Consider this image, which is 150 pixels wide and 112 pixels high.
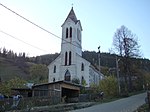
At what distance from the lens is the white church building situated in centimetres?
5709

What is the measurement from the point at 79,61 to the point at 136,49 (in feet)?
48.0

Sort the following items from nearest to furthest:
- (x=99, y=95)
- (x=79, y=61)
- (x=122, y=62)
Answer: (x=99, y=95) < (x=122, y=62) < (x=79, y=61)

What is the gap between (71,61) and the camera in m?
58.2

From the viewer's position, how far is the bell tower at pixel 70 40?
58.6m

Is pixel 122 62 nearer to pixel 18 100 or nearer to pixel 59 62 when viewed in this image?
pixel 59 62

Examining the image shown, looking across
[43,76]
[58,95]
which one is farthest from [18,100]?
[43,76]

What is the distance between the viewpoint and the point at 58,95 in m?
33.2

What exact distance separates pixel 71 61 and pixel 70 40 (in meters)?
5.62

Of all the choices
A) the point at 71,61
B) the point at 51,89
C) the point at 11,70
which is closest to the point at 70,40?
the point at 71,61

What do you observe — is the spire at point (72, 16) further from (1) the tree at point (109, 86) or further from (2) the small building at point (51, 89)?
(2) the small building at point (51, 89)

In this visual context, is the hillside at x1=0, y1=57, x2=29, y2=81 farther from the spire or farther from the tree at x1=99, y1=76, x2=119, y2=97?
the tree at x1=99, y1=76, x2=119, y2=97

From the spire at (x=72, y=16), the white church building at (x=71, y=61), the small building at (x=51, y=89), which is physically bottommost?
the small building at (x=51, y=89)

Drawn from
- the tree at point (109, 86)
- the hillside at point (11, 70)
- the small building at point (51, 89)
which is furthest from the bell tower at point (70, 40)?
the hillside at point (11, 70)

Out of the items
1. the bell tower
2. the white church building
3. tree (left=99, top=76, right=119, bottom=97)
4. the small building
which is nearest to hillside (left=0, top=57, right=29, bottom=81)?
the white church building
